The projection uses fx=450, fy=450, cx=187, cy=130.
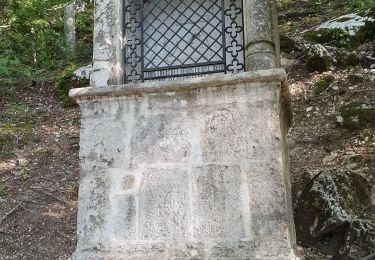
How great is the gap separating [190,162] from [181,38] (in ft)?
3.90

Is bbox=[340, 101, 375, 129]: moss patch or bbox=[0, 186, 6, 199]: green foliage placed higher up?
bbox=[340, 101, 375, 129]: moss patch

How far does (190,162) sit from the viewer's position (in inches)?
115

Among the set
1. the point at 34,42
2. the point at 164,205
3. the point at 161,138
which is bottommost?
the point at 164,205

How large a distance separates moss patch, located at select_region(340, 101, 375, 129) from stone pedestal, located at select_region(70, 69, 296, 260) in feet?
12.4

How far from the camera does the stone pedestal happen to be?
2.77 meters

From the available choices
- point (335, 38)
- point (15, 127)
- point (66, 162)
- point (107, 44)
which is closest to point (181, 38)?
point (107, 44)

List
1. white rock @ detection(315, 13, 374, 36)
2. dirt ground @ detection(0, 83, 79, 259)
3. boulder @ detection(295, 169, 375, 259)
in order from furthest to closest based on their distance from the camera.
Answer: white rock @ detection(315, 13, 374, 36)
dirt ground @ detection(0, 83, 79, 259)
boulder @ detection(295, 169, 375, 259)

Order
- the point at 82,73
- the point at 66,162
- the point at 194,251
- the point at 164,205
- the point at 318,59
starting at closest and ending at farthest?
the point at 194,251, the point at 164,205, the point at 66,162, the point at 318,59, the point at 82,73

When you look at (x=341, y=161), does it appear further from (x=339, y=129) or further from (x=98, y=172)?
(x=98, y=172)

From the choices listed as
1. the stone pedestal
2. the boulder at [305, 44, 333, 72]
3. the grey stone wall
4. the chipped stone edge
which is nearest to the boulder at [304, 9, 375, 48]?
the boulder at [305, 44, 333, 72]

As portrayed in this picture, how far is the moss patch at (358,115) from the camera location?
643 centimetres

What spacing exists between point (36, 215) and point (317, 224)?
3.72 meters

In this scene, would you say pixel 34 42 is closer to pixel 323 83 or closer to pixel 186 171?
pixel 323 83

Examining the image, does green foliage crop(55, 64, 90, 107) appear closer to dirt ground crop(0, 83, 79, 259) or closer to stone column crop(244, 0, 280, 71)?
dirt ground crop(0, 83, 79, 259)
